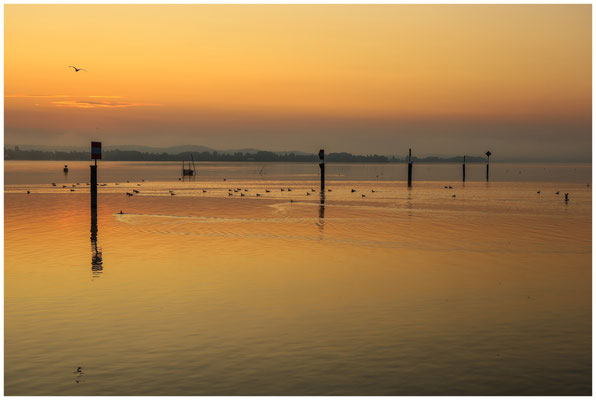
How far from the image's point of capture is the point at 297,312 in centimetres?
1446

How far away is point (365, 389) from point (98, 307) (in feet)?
23.9

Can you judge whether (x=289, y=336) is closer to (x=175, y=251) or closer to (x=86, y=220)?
(x=175, y=251)

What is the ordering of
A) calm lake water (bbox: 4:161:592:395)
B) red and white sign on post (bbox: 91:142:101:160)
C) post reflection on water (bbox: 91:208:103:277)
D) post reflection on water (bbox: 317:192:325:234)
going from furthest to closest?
red and white sign on post (bbox: 91:142:101:160) → post reflection on water (bbox: 317:192:325:234) → post reflection on water (bbox: 91:208:103:277) → calm lake water (bbox: 4:161:592:395)

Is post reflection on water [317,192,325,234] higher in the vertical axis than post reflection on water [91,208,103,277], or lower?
higher

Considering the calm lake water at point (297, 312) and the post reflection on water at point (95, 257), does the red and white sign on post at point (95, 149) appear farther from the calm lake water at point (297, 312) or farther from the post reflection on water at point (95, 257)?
the calm lake water at point (297, 312)

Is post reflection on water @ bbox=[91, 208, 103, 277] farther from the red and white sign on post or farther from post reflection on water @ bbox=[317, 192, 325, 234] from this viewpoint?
the red and white sign on post

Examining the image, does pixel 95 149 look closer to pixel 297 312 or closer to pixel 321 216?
pixel 321 216

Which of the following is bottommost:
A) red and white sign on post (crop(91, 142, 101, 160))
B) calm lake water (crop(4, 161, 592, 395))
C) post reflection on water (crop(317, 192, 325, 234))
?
calm lake water (crop(4, 161, 592, 395))

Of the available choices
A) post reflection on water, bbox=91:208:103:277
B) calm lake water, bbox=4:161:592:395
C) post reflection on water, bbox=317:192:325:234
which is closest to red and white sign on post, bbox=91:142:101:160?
post reflection on water, bbox=91:208:103:277

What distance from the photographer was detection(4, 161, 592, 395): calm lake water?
405 inches

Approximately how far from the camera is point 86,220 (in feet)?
117

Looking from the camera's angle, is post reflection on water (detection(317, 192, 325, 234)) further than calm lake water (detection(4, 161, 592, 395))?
Yes

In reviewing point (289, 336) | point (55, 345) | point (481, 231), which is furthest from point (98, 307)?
point (481, 231)

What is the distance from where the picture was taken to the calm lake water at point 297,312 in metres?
10.3
